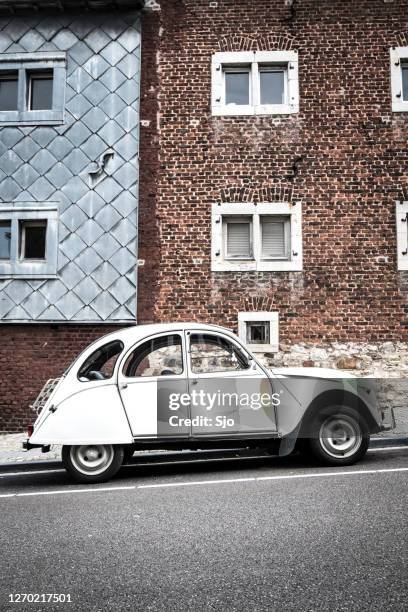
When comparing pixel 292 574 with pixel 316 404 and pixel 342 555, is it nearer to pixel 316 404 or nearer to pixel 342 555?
pixel 342 555

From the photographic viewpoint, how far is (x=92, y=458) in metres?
6.87

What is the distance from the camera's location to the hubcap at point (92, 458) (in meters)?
6.82

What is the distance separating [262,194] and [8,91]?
6.44 meters

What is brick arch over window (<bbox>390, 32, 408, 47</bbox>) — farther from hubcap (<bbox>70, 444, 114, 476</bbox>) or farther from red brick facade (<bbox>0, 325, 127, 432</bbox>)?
hubcap (<bbox>70, 444, 114, 476</bbox>)

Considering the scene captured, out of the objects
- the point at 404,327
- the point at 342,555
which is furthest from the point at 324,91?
the point at 342,555

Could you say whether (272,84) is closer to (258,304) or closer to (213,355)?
(258,304)

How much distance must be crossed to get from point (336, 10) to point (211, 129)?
4.00m

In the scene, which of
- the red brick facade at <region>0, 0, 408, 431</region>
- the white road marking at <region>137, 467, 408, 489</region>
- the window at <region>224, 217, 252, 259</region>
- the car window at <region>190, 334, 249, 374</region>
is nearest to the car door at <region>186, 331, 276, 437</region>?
the car window at <region>190, 334, 249, 374</region>

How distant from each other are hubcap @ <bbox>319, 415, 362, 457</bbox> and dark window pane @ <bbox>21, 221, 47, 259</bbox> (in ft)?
26.0

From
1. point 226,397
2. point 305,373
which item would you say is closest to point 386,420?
point 305,373

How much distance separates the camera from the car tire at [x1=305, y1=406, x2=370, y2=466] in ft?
23.0

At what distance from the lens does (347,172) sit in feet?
40.5

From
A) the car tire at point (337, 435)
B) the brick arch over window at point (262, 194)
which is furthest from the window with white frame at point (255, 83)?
the car tire at point (337, 435)

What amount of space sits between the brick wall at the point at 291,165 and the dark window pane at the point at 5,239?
3.01 metres
